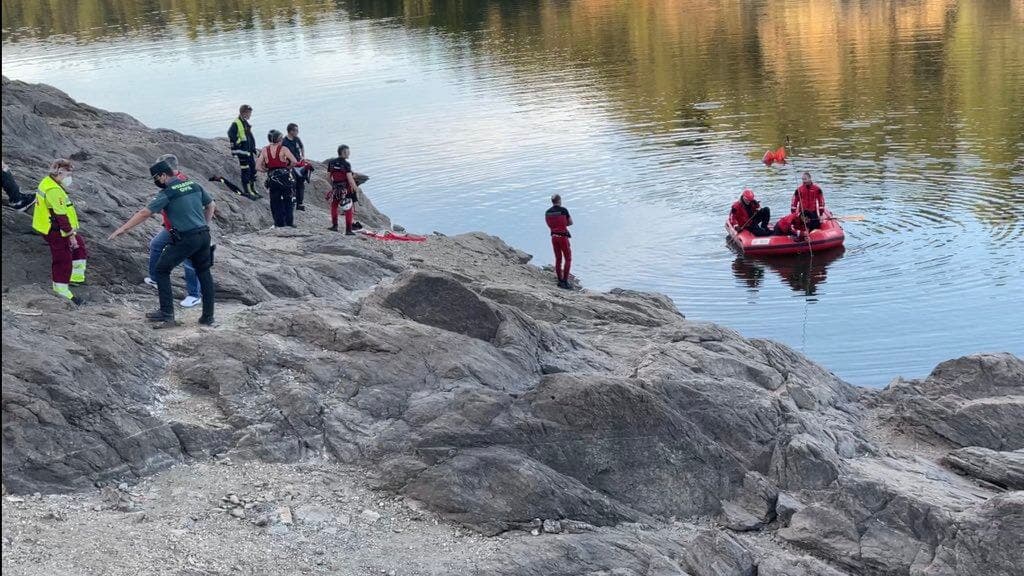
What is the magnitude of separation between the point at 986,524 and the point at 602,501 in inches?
162

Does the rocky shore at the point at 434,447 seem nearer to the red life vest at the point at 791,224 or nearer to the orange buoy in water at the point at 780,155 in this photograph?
the red life vest at the point at 791,224

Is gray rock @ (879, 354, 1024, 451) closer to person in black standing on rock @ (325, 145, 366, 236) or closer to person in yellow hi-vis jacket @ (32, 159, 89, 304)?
person in black standing on rock @ (325, 145, 366, 236)

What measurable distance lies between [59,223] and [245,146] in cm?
988

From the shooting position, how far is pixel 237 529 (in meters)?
10.4

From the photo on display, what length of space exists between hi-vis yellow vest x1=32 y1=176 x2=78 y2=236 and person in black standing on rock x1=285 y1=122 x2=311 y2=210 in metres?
7.78

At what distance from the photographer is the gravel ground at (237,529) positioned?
960 centimetres

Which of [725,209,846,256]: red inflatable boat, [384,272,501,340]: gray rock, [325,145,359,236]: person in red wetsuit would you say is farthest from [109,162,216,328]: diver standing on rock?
[725,209,846,256]: red inflatable boat

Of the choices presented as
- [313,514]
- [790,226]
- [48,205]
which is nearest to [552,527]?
[313,514]

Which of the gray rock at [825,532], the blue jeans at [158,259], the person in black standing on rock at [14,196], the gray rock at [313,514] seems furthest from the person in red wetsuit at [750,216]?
the gray rock at [313,514]

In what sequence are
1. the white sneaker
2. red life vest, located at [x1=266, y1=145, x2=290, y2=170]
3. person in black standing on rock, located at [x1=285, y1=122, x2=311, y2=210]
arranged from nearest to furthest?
the white sneaker, red life vest, located at [x1=266, y1=145, x2=290, y2=170], person in black standing on rock, located at [x1=285, y1=122, x2=311, y2=210]

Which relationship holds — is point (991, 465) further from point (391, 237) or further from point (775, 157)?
point (775, 157)

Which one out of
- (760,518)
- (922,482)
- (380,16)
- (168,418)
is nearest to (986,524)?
(922,482)

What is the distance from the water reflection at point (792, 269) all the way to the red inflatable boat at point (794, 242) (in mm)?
168

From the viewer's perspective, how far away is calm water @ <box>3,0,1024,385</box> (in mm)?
25406
